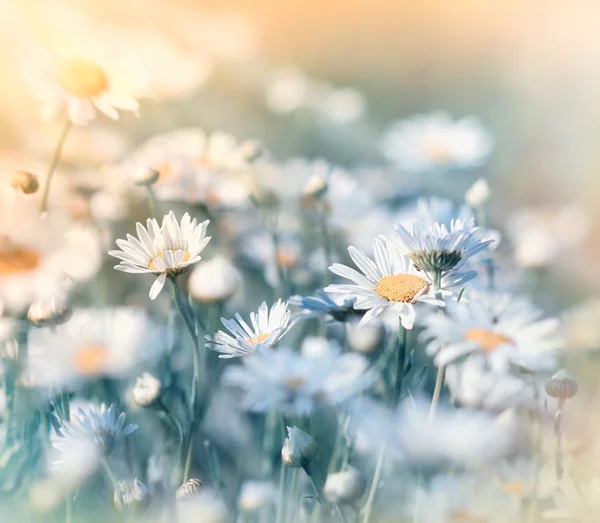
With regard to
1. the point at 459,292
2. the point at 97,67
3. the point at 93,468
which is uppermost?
the point at 97,67

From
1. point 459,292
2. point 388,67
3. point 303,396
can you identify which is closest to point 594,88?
point 388,67

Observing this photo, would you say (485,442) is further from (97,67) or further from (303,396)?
(97,67)

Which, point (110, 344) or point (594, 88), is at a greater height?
point (594, 88)

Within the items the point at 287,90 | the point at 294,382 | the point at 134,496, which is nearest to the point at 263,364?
the point at 294,382

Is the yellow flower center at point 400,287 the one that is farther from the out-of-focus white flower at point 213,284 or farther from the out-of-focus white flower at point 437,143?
the out-of-focus white flower at point 437,143

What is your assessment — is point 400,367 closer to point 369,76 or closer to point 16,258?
point 16,258
